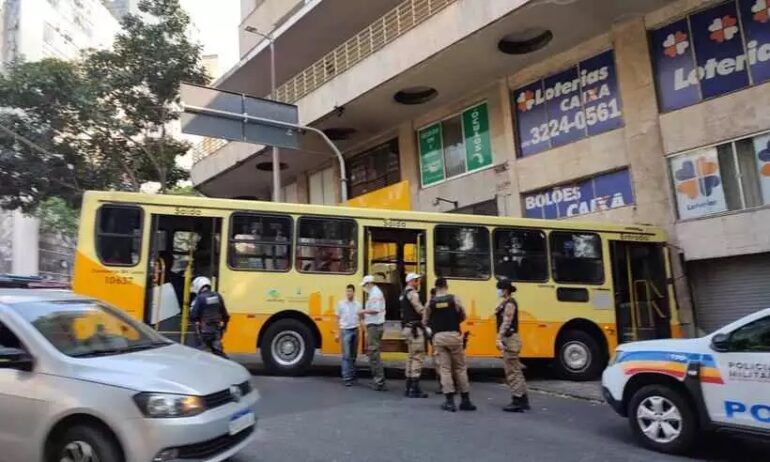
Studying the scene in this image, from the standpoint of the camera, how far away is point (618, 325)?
11.5m

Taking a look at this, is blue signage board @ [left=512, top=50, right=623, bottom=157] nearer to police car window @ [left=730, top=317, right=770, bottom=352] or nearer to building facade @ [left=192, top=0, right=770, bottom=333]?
building facade @ [left=192, top=0, right=770, bottom=333]

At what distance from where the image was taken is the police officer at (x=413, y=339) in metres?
8.92

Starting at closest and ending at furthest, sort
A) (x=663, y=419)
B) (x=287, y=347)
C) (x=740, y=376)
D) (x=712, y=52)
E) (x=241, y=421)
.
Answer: (x=241, y=421) → (x=740, y=376) → (x=663, y=419) → (x=287, y=347) → (x=712, y=52)

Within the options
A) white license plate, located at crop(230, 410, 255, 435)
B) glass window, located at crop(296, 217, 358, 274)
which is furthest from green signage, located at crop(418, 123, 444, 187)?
white license plate, located at crop(230, 410, 255, 435)

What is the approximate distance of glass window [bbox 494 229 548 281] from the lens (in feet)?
36.4

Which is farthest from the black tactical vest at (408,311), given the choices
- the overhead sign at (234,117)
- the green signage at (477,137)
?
the green signage at (477,137)

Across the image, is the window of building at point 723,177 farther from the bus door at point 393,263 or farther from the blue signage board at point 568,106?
the bus door at point 393,263

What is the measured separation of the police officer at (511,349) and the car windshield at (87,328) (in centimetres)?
431

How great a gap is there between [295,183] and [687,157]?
16939 mm

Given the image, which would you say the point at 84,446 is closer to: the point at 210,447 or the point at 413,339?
the point at 210,447

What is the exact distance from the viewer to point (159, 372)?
458cm

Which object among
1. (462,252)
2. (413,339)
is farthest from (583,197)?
(413,339)

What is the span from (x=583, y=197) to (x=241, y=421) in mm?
11918

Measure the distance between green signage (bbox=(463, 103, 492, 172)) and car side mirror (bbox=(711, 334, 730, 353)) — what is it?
11.8m
